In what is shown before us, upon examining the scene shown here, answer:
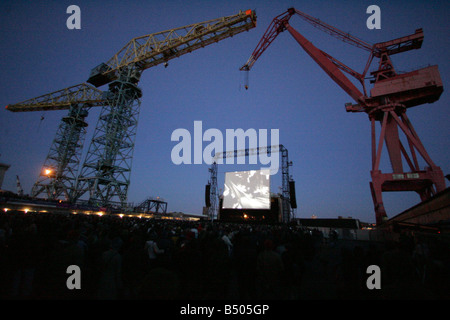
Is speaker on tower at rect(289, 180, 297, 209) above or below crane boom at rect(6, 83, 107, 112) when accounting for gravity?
below

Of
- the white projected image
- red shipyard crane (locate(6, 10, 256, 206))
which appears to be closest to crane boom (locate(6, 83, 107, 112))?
red shipyard crane (locate(6, 10, 256, 206))

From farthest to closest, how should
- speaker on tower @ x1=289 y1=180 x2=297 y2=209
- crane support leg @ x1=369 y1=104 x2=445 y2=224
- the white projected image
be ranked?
the white projected image, speaker on tower @ x1=289 y1=180 x2=297 y2=209, crane support leg @ x1=369 y1=104 x2=445 y2=224

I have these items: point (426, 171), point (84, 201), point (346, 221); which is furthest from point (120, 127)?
point (346, 221)

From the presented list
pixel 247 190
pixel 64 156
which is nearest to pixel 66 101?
pixel 64 156

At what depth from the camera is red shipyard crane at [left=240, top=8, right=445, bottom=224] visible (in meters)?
17.7

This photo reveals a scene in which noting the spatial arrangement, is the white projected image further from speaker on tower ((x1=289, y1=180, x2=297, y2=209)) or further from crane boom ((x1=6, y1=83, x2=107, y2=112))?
crane boom ((x1=6, y1=83, x2=107, y2=112))

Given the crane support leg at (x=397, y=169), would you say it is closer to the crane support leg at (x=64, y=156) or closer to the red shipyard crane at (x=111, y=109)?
the red shipyard crane at (x=111, y=109)

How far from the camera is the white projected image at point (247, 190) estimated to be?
2744cm

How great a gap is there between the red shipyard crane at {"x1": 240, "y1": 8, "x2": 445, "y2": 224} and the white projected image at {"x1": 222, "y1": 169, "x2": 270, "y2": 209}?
40.5 feet

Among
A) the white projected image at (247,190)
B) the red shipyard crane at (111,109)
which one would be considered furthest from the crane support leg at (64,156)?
the white projected image at (247,190)

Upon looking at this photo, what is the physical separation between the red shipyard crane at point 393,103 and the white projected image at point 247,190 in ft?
40.5

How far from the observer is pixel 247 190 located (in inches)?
1133

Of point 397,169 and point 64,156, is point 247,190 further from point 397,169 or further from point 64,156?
point 64,156

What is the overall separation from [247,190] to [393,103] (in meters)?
19.7
